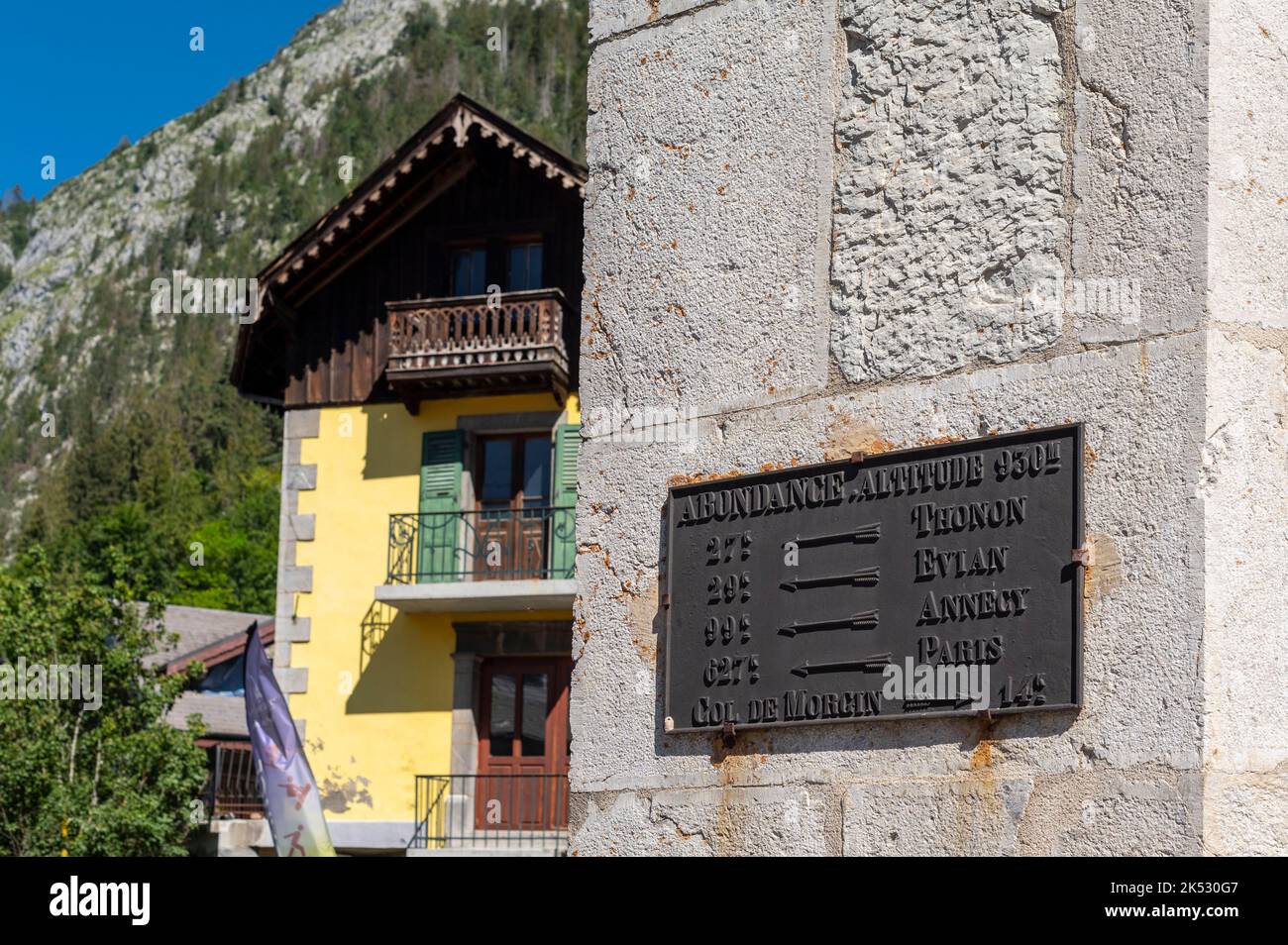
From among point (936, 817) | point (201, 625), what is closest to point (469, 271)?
point (201, 625)

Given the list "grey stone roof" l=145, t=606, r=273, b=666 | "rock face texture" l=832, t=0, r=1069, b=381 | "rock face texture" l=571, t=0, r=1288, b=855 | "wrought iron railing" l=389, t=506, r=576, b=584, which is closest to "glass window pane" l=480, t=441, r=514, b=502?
"wrought iron railing" l=389, t=506, r=576, b=584

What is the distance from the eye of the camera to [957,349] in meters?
3.65

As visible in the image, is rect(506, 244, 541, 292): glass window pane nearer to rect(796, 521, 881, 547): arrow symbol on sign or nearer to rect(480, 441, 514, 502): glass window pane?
rect(480, 441, 514, 502): glass window pane

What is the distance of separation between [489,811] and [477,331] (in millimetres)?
5890

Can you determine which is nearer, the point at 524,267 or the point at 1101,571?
the point at 1101,571

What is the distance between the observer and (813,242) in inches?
155

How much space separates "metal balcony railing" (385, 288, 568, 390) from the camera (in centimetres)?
2081

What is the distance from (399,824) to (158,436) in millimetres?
54729

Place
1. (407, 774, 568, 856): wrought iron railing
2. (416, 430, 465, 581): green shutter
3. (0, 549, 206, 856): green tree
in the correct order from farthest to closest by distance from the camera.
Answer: (416, 430, 465, 581): green shutter
(407, 774, 568, 856): wrought iron railing
(0, 549, 206, 856): green tree

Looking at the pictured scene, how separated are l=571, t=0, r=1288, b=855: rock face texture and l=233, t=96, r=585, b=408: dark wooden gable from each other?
55.7ft

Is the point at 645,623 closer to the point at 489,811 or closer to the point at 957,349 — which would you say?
the point at 957,349

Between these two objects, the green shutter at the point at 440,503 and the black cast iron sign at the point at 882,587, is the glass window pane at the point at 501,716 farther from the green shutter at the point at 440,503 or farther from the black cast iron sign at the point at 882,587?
the black cast iron sign at the point at 882,587

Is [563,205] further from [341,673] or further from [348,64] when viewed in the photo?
[348,64]
